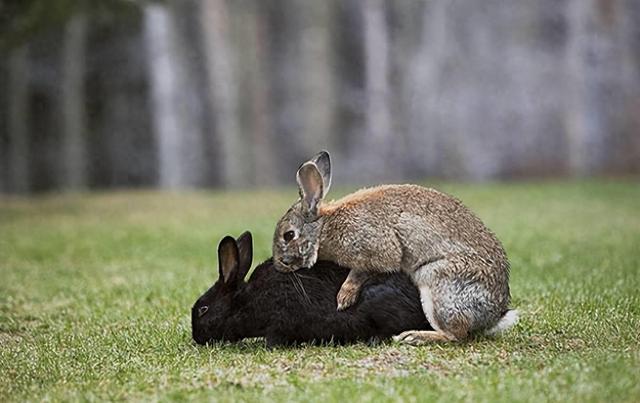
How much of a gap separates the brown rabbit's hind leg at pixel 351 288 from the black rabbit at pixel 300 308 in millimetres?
34

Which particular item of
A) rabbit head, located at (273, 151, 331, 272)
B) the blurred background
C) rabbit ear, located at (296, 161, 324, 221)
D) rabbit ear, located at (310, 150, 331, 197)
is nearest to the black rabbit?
rabbit head, located at (273, 151, 331, 272)

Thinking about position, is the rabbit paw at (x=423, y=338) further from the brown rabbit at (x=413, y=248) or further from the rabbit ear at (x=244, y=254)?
the rabbit ear at (x=244, y=254)

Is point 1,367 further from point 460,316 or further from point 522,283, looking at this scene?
point 522,283

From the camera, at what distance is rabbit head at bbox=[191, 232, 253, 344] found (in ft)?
19.2

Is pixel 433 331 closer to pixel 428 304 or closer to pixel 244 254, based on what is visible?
pixel 428 304

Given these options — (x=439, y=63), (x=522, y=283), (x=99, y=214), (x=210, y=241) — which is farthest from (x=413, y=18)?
(x=522, y=283)

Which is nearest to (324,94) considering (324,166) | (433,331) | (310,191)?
(324,166)

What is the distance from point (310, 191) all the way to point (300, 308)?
0.66 metres

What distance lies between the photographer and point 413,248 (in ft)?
18.5

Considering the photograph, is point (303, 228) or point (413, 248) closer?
point (413, 248)

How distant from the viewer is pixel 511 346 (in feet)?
18.1

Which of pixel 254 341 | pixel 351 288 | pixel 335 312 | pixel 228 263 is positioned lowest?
pixel 254 341

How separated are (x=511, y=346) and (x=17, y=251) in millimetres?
7206

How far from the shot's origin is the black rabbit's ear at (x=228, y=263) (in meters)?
5.91
